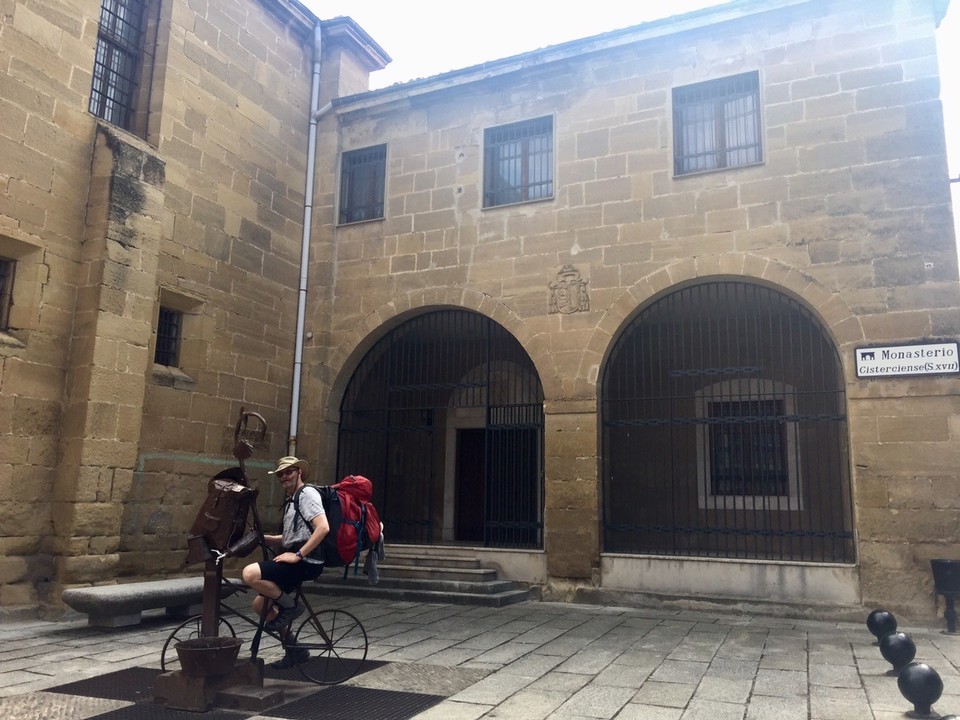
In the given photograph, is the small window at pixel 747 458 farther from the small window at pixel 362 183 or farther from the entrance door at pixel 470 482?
the small window at pixel 362 183

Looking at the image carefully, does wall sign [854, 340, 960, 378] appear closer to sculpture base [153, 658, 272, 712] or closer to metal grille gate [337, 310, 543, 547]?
metal grille gate [337, 310, 543, 547]

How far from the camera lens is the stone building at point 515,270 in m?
7.68

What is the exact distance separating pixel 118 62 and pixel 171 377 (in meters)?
3.70

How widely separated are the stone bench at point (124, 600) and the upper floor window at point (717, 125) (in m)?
7.12

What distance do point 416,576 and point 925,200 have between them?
23.0 feet

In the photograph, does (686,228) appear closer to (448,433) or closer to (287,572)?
(448,433)

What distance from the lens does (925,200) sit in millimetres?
8039

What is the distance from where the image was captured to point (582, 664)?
18.7ft

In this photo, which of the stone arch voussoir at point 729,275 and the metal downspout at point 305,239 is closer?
the stone arch voussoir at point 729,275

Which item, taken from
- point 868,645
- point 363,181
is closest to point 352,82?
point 363,181

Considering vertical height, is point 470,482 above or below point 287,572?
above

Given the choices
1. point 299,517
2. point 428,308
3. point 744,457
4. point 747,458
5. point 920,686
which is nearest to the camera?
point 920,686

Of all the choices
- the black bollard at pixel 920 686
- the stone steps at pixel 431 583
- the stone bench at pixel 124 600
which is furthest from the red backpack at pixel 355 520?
the stone steps at pixel 431 583

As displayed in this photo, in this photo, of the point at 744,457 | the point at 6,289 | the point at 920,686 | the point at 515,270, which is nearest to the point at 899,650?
the point at 920,686
